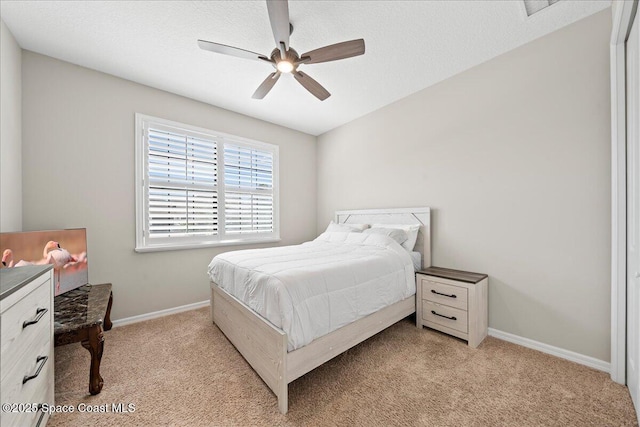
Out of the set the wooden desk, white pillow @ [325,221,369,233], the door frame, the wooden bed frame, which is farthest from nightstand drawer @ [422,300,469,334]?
the wooden desk

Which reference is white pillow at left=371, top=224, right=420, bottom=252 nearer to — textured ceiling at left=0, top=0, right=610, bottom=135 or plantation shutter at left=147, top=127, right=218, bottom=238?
textured ceiling at left=0, top=0, right=610, bottom=135

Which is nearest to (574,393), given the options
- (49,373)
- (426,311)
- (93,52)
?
(426,311)

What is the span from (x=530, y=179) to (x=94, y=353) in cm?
371

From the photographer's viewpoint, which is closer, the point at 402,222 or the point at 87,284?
the point at 87,284

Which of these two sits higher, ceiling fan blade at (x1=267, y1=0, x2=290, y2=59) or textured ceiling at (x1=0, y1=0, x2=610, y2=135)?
textured ceiling at (x1=0, y1=0, x2=610, y2=135)

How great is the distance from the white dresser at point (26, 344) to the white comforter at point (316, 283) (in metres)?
1.07

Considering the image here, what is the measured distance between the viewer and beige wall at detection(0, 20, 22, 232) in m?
1.91

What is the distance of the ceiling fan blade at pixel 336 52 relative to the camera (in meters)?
1.77

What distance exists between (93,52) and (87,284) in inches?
88.5

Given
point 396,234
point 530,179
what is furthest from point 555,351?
point 396,234

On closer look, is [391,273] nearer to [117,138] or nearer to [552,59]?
[552,59]

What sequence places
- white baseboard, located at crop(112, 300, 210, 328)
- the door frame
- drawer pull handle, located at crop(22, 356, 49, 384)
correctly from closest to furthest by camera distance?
drawer pull handle, located at crop(22, 356, 49, 384), the door frame, white baseboard, located at crop(112, 300, 210, 328)

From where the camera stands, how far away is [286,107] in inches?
136

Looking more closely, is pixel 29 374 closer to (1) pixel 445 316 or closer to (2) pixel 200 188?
(2) pixel 200 188
